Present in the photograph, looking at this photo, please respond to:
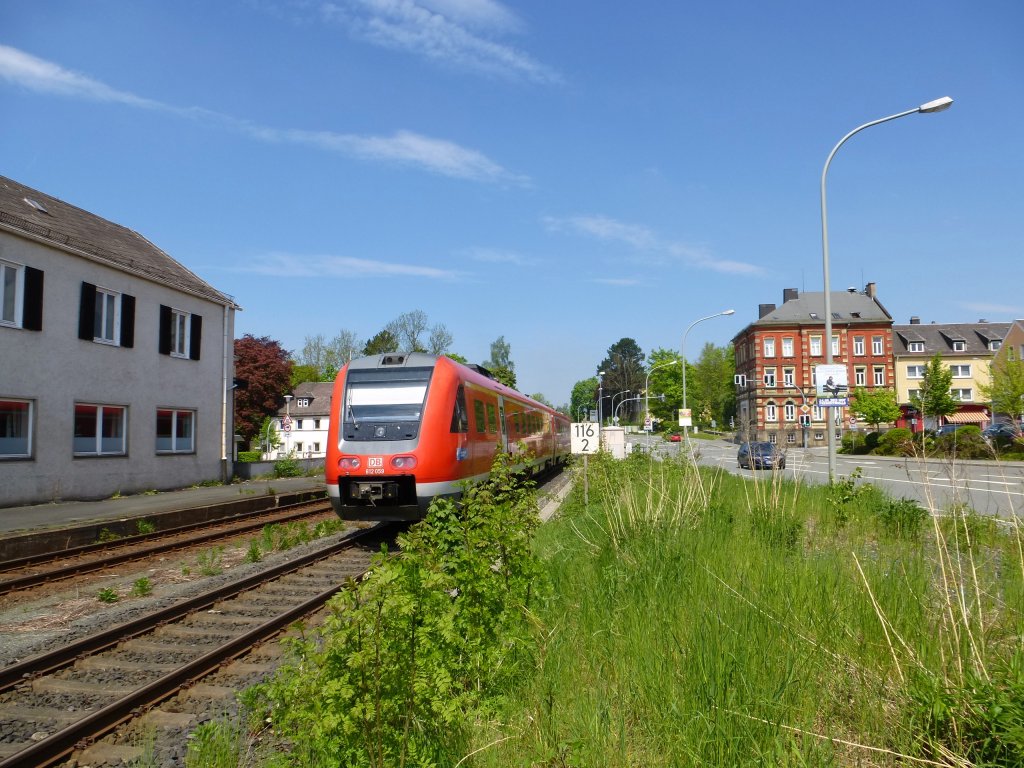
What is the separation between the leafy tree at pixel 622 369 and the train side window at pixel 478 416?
108 metres

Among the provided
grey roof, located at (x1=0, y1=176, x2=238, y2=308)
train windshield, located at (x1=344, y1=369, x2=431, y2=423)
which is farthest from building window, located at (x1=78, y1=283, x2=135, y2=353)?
train windshield, located at (x1=344, y1=369, x2=431, y2=423)

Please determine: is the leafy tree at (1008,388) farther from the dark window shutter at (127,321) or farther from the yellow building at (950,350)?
the dark window shutter at (127,321)

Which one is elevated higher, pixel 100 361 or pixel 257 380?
pixel 257 380

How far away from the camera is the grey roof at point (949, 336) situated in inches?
2953

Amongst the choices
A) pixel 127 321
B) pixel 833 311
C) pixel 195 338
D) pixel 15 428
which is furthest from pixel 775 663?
pixel 833 311

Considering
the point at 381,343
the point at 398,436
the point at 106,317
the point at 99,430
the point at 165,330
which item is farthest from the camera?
the point at 381,343

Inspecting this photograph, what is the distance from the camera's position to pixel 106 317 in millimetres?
21281

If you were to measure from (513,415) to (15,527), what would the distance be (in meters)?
10.8

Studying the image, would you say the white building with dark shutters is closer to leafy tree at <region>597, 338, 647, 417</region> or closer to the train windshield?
the train windshield

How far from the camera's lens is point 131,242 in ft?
86.1

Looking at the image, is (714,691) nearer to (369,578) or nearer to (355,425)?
(369,578)

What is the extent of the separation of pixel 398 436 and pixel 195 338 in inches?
673

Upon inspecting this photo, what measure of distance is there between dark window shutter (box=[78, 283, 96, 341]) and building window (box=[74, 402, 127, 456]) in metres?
1.97

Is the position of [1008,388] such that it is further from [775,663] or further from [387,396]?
[775,663]
